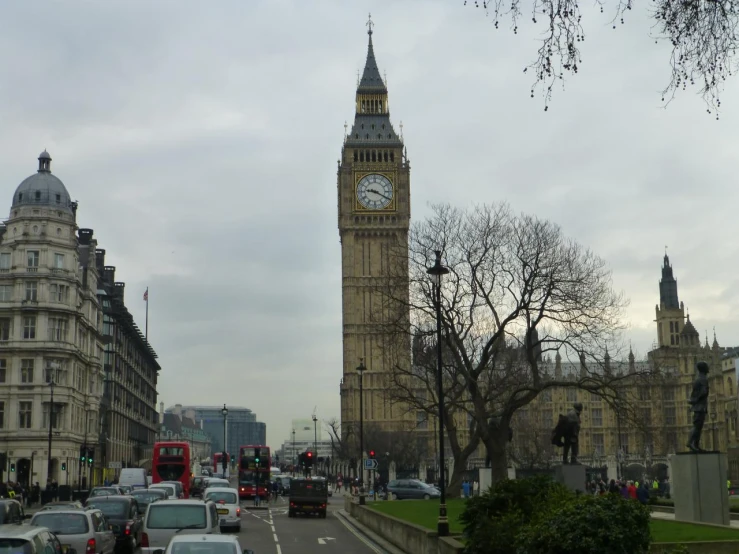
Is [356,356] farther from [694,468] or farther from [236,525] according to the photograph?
[694,468]

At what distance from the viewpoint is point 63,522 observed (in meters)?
21.9

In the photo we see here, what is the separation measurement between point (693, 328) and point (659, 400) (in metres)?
33.6

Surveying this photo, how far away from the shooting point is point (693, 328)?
16438 centimetres

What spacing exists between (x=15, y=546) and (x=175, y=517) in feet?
26.1

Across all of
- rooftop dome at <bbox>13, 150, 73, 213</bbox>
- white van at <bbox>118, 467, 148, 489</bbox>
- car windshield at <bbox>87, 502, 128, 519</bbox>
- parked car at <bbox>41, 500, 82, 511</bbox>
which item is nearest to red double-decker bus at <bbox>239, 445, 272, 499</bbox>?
white van at <bbox>118, 467, 148, 489</bbox>

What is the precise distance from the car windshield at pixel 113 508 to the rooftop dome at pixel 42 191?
52111 millimetres

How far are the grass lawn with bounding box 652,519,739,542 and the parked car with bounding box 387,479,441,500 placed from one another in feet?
139

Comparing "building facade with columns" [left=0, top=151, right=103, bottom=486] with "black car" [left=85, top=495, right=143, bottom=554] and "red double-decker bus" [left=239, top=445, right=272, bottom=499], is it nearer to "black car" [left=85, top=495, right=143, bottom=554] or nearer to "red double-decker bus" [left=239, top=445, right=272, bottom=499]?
"red double-decker bus" [left=239, top=445, right=272, bottom=499]

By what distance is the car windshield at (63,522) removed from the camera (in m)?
21.6

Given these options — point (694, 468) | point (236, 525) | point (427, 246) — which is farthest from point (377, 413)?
point (694, 468)

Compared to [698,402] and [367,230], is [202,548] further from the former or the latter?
[367,230]

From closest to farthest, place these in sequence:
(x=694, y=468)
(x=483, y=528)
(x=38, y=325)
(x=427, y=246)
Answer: (x=483, y=528)
(x=694, y=468)
(x=427, y=246)
(x=38, y=325)

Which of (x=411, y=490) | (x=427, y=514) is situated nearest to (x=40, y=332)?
(x=411, y=490)

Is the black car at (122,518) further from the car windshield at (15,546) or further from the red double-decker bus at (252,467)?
the red double-decker bus at (252,467)
